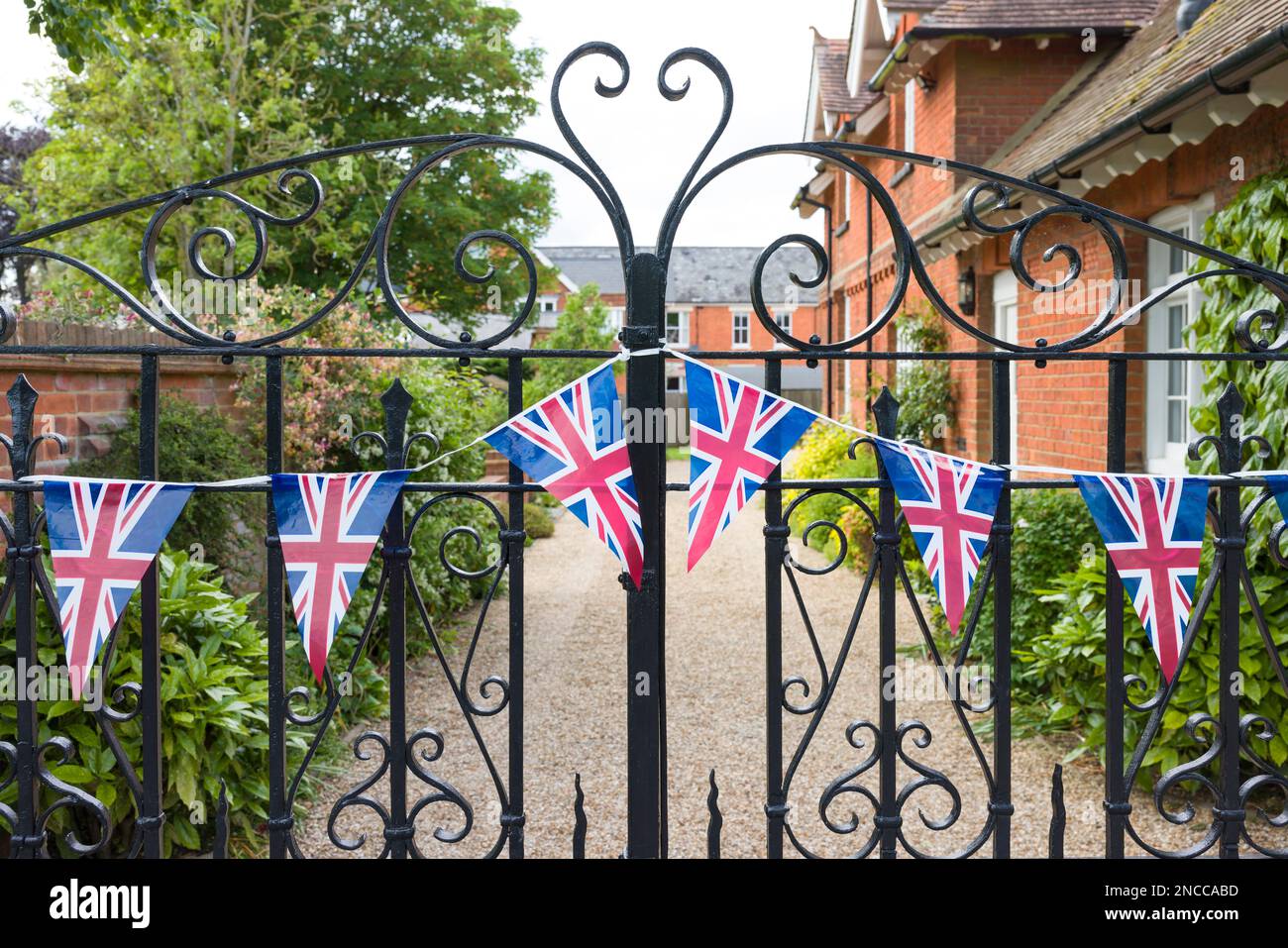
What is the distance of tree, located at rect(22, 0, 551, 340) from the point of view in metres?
13.1

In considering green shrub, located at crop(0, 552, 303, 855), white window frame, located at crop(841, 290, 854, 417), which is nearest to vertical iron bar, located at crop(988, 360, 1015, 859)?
green shrub, located at crop(0, 552, 303, 855)

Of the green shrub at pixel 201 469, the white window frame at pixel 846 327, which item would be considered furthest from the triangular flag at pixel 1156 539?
the white window frame at pixel 846 327

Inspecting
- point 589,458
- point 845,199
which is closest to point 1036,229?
point 589,458

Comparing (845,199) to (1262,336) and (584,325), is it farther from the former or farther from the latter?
(584,325)

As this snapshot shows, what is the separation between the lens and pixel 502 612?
8.73 meters

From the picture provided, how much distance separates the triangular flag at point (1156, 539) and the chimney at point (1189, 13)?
643 centimetres

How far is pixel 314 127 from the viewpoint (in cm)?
2064

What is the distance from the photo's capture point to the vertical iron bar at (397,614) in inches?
95.7

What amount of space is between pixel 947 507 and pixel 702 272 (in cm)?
4339

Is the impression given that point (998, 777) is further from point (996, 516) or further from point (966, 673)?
point (966, 673)

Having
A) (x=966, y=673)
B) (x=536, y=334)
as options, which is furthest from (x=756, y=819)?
(x=536, y=334)

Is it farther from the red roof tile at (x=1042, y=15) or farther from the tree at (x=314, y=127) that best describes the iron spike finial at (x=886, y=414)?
the tree at (x=314, y=127)

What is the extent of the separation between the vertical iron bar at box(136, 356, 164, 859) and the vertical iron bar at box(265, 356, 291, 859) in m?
0.26

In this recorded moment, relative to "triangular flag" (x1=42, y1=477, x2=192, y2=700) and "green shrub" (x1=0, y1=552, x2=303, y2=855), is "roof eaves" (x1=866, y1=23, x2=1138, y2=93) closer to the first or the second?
"green shrub" (x1=0, y1=552, x2=303, y2=855)
